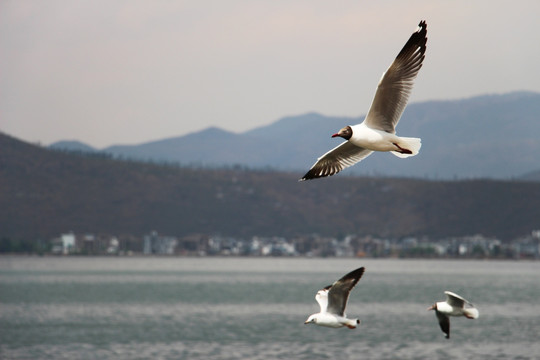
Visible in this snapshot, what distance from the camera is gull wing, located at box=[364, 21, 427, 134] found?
57.5 feet

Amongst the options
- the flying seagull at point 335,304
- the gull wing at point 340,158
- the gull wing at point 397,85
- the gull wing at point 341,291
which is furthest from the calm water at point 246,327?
the gull wing at point 397,85

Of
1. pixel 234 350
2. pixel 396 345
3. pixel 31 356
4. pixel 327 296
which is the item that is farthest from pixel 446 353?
pixel 327 296

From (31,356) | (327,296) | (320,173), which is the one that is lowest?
(31,356)

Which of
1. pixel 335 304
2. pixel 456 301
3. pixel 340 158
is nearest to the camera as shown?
pixel 340 158

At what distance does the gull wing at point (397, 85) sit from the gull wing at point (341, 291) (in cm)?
326

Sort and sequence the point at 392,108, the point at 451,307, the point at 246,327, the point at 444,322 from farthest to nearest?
the point at 246,327 < the point at 444,322 < the point at 451,307 < the point at 392,108

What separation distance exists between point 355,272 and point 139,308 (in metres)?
97.7

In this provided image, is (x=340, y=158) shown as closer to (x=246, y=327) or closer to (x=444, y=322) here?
(x=444, y=322)

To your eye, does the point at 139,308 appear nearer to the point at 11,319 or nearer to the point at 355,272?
the point at 11,319

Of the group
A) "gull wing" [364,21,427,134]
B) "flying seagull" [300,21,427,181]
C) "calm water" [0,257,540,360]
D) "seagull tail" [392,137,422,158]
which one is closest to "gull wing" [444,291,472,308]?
"seagull tail" [392,137,422,158]

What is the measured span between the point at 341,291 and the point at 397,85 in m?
5.38

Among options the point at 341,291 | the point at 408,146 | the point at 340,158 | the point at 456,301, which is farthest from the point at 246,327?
the point at 408,146

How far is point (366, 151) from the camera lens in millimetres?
20359

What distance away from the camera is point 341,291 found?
71.0 feet
